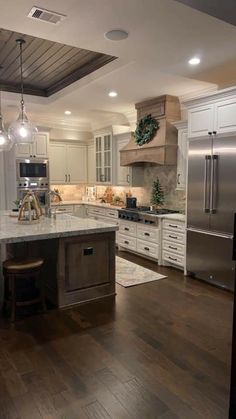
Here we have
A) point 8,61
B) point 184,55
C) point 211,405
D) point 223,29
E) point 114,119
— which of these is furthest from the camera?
point 114,119

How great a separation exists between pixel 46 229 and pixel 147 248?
2.44 m

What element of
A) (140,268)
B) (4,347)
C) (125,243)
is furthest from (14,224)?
(125,243)

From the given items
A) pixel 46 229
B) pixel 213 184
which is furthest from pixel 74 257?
pixel 213 184

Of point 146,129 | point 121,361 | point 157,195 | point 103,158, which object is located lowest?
point 121,361

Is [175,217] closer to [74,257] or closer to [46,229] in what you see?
[74,257]

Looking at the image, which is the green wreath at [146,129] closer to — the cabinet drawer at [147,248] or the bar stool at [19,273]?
the cabinet drawer at [147,248]

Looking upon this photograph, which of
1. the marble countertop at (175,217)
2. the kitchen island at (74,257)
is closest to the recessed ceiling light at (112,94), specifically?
the marble countertop at (175,217)

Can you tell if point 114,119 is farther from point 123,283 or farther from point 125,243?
point 123,283

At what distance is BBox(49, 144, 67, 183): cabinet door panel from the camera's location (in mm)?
7605

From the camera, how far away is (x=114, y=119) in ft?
23.4

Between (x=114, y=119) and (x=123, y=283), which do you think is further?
(x=114, y=119)

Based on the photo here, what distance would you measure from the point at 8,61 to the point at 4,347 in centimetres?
366

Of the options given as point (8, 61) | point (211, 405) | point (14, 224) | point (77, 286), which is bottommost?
point (211, 405)

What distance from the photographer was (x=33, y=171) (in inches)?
268
